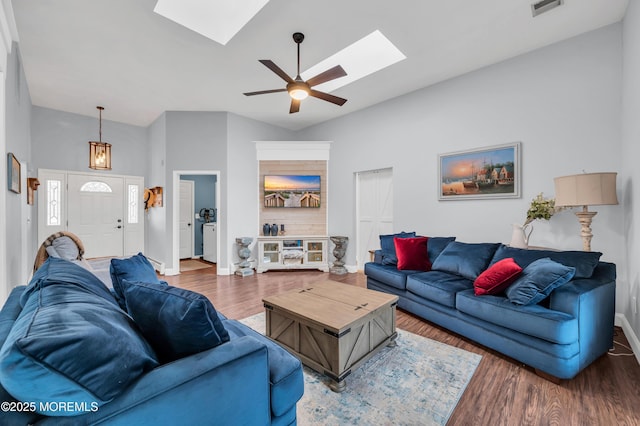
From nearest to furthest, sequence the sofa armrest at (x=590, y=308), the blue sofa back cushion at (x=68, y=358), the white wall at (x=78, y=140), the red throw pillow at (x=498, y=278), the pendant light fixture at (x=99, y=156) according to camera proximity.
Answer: the blue sofa back cushion at (x=68, y=358), the sofa armrest at (x=590, y=308), the red throw pillow at (x=498, y=278), the pendant light fixture at (x=99, y=156), the white wall at (x=78, y=140)

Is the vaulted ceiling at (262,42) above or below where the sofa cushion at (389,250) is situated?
above

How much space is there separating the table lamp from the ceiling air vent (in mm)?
1627

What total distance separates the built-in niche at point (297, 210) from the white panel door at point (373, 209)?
83 centimetres

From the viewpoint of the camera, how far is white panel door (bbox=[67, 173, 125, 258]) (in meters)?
5.80

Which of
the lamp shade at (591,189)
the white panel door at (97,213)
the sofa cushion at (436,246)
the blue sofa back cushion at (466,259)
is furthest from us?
the white panel door at (97,213)

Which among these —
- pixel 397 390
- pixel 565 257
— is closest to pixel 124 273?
pixel 397 390

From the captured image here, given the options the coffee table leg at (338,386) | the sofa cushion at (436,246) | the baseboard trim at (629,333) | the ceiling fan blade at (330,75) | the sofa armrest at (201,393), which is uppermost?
the ceiling fan blade at (330,75)

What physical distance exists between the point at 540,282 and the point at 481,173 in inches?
80.3

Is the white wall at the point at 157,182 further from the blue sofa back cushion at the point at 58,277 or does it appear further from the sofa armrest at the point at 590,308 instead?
the sofa armrest at the point at 590,308

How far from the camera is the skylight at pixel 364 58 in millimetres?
3631

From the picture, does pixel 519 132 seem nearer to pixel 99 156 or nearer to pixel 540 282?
pixel 540 282

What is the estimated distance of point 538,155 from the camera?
11.2ft

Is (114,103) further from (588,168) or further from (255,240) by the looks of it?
(588,168)

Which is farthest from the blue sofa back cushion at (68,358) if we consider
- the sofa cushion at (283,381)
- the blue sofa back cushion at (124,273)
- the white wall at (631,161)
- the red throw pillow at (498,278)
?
the white wall at (631,161)
